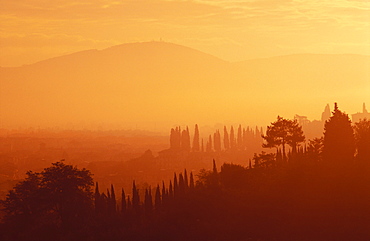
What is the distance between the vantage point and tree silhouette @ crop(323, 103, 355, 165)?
7844cm

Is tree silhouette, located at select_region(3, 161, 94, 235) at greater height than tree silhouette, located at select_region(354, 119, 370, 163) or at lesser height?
lesser

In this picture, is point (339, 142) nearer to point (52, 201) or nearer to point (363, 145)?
point (363, 145)

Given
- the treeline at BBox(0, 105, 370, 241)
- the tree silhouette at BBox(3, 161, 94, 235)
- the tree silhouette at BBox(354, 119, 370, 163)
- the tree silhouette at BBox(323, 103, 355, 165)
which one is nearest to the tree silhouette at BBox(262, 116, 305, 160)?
the treeline at BBox(0, 105, 370, 241)

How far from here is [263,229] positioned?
2549 inches

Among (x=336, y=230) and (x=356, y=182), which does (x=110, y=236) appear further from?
(x=356, y=182)

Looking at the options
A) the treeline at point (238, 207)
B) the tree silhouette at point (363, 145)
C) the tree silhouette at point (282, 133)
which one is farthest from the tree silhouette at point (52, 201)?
the tree silhouette at point (363, 145)

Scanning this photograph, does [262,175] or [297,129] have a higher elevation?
[297,129]

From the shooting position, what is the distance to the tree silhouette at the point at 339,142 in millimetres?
78438

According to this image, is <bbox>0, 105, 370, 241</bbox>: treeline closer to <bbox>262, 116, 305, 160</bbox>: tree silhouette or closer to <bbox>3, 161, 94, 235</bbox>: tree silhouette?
<bbox>3, 161, 94, 235</bbox>: tree silhouette

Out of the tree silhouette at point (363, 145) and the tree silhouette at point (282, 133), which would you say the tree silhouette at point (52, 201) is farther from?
the tree silhouette at point (363, 145)

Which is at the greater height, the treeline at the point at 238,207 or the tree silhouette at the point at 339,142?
the tree silhouette at the point at 339,142

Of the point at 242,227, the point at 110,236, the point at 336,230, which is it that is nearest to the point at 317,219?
the point at 336,230

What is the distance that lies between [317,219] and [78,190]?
96.2 ft

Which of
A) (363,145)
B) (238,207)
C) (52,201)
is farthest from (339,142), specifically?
(52,201)
